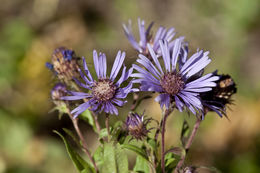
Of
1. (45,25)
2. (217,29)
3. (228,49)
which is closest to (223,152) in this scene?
(228,49)

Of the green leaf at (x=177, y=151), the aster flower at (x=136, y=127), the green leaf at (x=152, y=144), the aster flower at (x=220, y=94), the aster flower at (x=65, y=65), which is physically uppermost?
the aster flower at (x=65, y=65)

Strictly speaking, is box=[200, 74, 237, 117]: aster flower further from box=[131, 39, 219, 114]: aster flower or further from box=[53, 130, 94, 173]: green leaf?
box=[53, 130, 94, 173]: green leaf

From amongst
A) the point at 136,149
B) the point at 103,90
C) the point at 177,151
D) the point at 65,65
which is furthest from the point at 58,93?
the point at 177,151

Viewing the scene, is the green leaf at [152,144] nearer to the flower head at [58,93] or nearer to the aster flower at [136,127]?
the aster flower at [136,127]

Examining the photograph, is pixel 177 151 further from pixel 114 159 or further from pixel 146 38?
pixel 146 38

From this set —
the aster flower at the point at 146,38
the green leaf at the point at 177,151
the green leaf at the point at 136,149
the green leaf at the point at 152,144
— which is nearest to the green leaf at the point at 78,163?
the green leaf at the point at 136,149

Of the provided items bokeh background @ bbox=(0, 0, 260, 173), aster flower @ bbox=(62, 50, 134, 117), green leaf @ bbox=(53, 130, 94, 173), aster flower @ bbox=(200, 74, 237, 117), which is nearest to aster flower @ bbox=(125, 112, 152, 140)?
aster flower @ bbox=(62, 50, 134, 117)

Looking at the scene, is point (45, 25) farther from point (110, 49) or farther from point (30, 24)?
point (110, 49)
